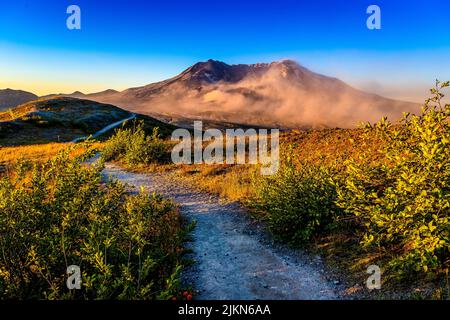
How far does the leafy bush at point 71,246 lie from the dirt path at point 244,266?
2.71ft

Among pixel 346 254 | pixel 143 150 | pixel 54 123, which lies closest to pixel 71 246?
pixel 346 254

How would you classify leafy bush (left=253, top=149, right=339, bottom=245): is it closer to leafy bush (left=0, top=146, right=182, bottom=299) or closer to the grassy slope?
the grassy slope

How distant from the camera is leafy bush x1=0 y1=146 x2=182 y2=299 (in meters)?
5.58

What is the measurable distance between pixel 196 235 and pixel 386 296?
5084 mm

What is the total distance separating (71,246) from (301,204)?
5468 millimetres

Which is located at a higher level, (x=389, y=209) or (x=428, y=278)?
(x=389, y=209)

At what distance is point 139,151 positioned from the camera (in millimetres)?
20656

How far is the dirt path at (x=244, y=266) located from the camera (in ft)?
21.3

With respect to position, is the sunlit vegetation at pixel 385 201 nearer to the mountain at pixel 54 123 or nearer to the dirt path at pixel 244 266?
the dirt path at pixel 244 266

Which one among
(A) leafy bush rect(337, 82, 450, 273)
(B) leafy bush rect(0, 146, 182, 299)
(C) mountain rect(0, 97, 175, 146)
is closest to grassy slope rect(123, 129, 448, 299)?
(A) leafy bush rect(337, 82, 450, 273)

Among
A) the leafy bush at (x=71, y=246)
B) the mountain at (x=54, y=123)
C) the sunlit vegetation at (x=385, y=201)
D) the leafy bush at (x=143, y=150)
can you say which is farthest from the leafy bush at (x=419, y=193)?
the mountain at (x=54, y=123)
